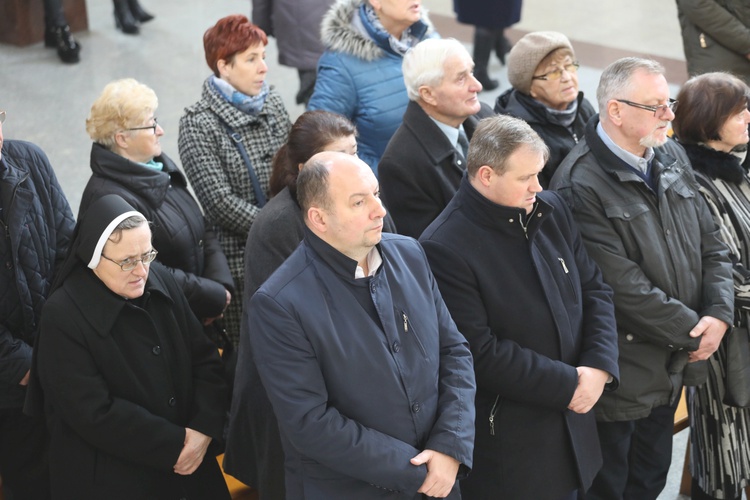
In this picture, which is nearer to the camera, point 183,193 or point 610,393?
point 610,393

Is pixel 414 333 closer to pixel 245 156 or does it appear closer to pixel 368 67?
pixel 245 156

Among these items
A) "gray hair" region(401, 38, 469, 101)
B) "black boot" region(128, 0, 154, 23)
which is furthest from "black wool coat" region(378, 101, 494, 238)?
"black boot" region(128, 0, 154, 23)

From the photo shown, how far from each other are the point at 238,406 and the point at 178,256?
30.7 inches

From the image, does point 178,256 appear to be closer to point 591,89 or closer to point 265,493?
point 265,493

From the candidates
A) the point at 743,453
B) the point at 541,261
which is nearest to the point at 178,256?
the point at 541,261

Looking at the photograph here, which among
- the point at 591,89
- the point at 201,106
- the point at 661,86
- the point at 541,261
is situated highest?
the point at 661,86

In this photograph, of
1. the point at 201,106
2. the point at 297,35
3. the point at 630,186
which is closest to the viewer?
the point at 630,186

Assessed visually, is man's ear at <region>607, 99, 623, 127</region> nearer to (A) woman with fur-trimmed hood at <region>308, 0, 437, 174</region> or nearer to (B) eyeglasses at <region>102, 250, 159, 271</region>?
(A) woman with fur-trimmed hood at <region>308, 0, 437, 174</region>

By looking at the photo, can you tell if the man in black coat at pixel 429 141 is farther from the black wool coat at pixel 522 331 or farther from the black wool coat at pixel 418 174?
the black wool coat at pixel 522 331

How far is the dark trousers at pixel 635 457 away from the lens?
344cm

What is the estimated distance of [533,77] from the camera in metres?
3.79

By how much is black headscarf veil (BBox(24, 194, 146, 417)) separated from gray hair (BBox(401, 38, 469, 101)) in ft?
3.84

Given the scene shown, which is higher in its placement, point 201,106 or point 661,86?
point 661,86

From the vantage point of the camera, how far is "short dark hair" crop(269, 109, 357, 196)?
317 centimetres
